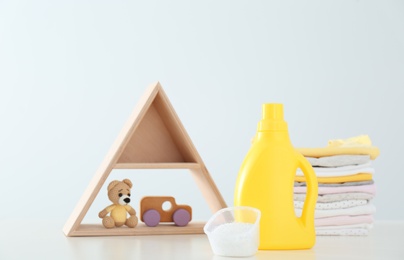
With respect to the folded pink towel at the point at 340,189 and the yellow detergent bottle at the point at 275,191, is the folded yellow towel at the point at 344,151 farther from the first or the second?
the yellow detergent bottle at the point at 275,191

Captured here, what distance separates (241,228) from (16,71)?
108 inches

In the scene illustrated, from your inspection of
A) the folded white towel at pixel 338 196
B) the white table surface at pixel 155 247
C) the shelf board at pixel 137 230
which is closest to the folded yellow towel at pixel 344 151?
the folded white towel at pixel 338 196

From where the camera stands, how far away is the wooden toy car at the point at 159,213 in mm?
1858

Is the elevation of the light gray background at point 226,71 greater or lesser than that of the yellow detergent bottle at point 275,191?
greater

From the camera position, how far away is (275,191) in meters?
1.43

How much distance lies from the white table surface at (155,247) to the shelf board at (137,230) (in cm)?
5

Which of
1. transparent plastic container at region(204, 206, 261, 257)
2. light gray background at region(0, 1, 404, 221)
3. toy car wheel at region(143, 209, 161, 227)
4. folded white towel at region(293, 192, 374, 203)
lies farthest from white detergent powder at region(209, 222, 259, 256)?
light gray background at region(0, 1, 404, 221)

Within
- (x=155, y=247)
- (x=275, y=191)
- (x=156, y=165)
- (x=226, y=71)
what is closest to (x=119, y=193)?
(x=156, y=165)

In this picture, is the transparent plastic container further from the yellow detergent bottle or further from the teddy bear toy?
the teddy bear toy

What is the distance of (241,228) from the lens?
1.37m

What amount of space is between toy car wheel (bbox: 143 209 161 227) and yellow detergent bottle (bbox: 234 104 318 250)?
441mm

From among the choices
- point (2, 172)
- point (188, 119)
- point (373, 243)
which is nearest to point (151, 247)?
point (373, 243)

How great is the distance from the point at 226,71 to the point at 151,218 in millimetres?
1968

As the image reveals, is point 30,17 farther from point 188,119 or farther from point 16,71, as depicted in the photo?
point 188,119
